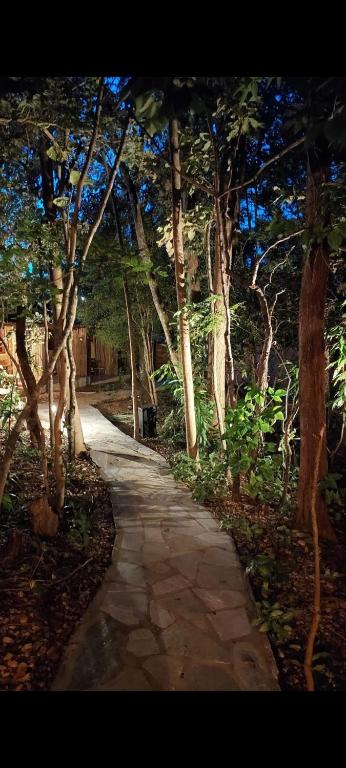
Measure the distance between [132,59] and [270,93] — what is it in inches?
256

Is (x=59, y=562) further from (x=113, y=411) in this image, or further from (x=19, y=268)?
(x=113, y=411)

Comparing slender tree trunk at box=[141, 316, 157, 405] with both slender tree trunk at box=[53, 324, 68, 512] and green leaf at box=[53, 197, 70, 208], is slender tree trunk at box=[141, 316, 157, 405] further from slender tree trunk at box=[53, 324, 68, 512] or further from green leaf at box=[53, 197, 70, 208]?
green leaf at box=[53, 197, 70, 208]

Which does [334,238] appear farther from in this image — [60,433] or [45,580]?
[45,580]

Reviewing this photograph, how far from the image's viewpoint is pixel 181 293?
21.7 feet

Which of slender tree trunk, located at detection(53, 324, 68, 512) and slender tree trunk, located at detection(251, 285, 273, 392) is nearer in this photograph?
slender tree trunk, located at detection(53, 324, 68, 512)

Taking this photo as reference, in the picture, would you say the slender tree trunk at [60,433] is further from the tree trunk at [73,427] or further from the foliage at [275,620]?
the foliage at [275,620]

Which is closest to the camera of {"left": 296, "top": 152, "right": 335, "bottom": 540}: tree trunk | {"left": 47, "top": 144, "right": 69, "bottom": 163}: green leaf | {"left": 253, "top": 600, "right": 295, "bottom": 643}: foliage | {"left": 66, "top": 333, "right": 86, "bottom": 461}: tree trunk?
{"left": 253, "top": 600, "right": 295, "bottom": 643}: foliage

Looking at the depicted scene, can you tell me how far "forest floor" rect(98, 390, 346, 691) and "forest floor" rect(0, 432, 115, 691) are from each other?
1.56 metres

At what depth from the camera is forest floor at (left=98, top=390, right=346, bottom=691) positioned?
280cm

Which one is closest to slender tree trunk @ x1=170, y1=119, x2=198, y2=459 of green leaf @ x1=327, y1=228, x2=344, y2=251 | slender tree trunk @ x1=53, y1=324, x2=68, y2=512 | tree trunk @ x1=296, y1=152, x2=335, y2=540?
tree trunk @ x1=296, y1=152, x2=335, y2=540

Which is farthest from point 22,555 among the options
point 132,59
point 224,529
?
point 132,59

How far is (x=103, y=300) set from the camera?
13.0 m

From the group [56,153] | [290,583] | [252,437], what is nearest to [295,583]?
[290,583]

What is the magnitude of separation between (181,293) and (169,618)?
487cm
